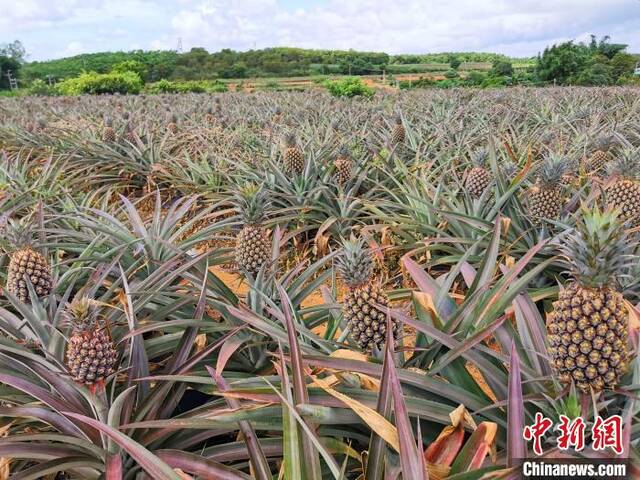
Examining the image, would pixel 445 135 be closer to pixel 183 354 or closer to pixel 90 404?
pixel 183 354

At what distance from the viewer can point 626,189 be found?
100 inches

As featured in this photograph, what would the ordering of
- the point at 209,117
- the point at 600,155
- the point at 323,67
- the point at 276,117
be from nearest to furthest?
the point at 600,155 < the point at 276,117 < the point at 209,117 < the point at 323,67

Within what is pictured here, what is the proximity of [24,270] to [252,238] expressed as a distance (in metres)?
0.85

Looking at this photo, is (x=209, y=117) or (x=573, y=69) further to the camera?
(x=573, y=69)

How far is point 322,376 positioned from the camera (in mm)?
1585

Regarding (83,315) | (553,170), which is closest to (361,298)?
(83,315)

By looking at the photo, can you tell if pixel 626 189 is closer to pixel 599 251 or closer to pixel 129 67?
pixel 599 251

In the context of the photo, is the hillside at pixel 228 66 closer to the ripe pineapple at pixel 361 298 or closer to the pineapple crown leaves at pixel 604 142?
the pineapple crown leaves at pixel 604 142

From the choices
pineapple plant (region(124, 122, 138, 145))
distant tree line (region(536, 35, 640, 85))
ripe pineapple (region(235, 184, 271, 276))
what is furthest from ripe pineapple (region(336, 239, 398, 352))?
distant tree line (region(536, 35, 640, 85))

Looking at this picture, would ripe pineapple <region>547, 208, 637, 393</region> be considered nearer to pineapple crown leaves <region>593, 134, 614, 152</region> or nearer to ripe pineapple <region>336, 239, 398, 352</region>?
ripe pineapple <region>336, 239, 398, 352</region>

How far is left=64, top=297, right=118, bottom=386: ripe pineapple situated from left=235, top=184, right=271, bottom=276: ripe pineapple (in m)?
0.75

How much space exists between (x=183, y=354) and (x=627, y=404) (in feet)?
4.41

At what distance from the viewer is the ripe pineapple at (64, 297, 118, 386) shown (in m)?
1.26

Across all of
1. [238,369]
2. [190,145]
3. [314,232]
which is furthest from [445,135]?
[238,369]
